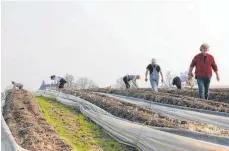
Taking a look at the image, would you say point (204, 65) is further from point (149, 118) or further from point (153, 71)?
point (153, 71)

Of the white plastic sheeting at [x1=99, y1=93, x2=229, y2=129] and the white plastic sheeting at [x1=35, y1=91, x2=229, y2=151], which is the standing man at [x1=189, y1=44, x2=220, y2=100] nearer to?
the white plastic sheeting at [x1=99, y1=93, x2=229, y2=129]

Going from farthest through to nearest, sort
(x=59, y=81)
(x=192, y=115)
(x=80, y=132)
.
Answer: (x=59, y=81)
(x=192, y=115)
(x=80, y=132)

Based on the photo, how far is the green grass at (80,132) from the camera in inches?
303

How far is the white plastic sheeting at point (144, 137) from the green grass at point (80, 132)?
0.17 meters

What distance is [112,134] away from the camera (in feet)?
27.4

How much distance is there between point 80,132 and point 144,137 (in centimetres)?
236

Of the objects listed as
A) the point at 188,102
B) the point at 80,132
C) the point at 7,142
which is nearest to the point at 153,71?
the point at 188,102

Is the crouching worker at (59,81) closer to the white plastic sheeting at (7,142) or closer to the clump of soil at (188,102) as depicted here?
the clump of soil at (188,102)

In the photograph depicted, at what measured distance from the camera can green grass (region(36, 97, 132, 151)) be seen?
7.69 meters

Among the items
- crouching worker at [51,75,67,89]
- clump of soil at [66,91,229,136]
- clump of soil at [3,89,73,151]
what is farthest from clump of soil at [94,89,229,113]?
crouching worker at [51,75,67,89]

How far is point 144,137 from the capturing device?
6910 millimetres

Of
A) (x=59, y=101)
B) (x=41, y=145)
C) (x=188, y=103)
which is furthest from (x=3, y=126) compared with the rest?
(x=59, y=101)

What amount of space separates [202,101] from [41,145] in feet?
17.1

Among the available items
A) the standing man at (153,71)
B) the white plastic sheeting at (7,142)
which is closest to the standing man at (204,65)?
the standing man at (153,71)
